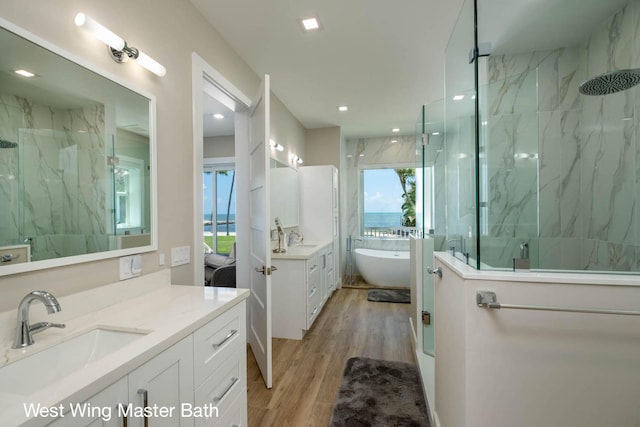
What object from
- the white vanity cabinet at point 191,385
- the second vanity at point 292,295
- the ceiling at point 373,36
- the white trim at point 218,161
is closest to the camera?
the white vanity cabinet at point 191,385

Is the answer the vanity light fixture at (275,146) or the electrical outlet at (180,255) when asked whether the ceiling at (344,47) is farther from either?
the electrical outlet at (180,255)

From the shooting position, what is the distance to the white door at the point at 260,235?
2.03 meters

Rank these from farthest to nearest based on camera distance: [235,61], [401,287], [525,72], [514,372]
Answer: [401,287] < [235,61] < [525,72] < [514,372]

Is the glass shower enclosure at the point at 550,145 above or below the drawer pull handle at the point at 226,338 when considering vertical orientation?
above

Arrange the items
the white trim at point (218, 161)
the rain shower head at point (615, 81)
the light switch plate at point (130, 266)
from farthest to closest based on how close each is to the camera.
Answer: the white trim at point (218, 161)
the rain shower head at point (615, 81)
the light switch plate at point (130, 266)

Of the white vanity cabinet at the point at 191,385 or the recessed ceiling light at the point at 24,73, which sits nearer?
the white vanity cabinet at the point at 191,385

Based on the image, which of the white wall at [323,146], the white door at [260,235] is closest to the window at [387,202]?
the white wall at [323,146]

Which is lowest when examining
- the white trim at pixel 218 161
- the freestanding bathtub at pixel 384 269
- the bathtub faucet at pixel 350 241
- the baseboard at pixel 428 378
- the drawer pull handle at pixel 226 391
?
the baseboard at pixel 428 378

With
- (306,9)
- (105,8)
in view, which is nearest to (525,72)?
(306,9)

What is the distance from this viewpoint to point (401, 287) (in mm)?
4762

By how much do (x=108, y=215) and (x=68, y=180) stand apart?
0.76 ft

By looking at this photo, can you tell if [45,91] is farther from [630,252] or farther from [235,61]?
[630,252]

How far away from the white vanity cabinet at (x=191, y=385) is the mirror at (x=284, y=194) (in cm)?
216

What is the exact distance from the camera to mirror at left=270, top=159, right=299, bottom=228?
3.45 m
